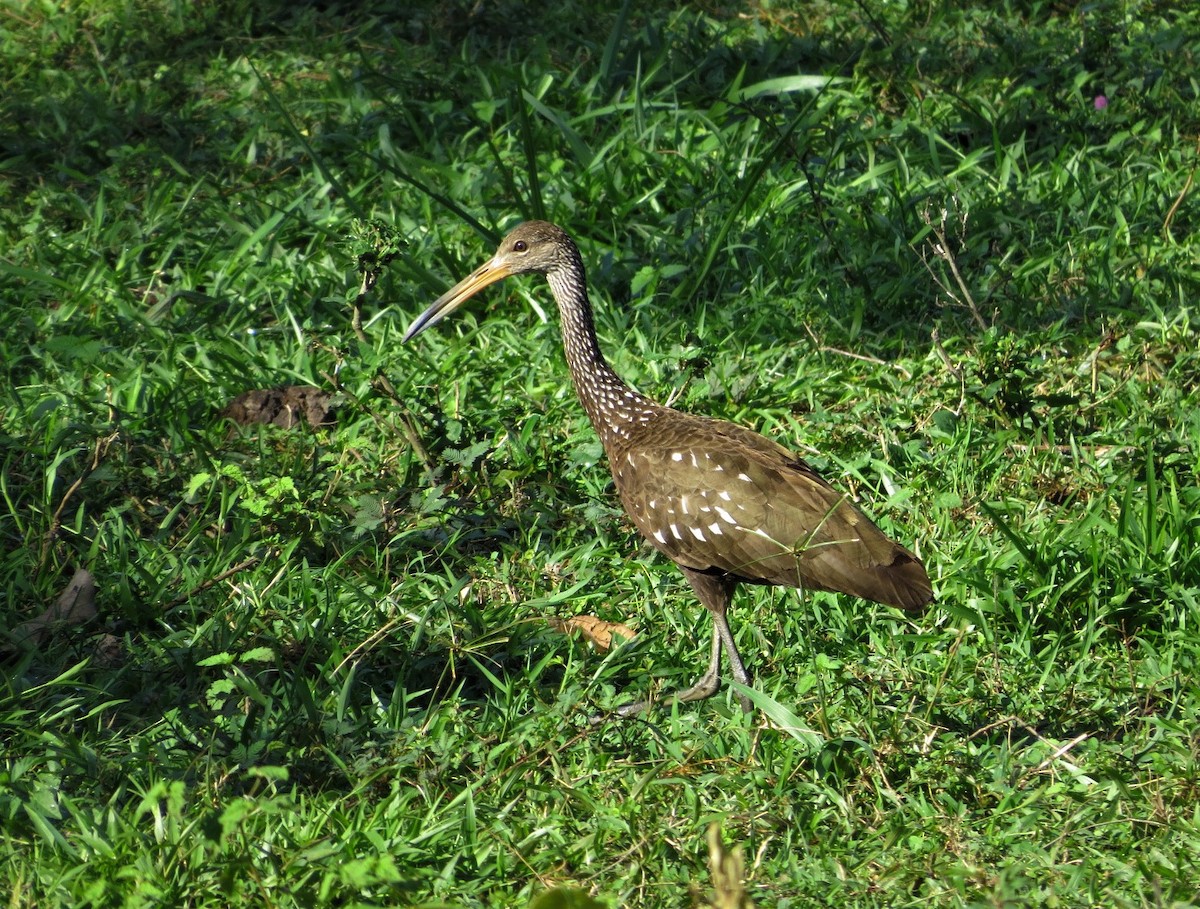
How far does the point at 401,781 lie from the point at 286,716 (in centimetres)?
42

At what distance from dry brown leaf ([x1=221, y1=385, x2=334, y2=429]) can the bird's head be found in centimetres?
52

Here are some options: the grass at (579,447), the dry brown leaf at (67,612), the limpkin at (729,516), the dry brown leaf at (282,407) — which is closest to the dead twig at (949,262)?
the grass at (579,447)

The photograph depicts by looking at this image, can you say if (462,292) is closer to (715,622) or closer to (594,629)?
(594,629)

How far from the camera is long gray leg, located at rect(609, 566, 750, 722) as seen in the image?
15.6 feet

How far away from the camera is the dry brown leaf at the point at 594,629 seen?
5.07m

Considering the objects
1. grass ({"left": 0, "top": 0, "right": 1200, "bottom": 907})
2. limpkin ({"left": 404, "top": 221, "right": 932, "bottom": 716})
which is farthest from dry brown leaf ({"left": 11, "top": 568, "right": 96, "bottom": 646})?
limpkin ({"left": 404, "top": 221, "right": 932, "bottom": 716})

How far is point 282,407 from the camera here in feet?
19.9

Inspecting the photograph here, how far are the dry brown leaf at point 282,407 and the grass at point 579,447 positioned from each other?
0.26 ft

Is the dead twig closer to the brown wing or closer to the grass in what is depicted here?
the grass

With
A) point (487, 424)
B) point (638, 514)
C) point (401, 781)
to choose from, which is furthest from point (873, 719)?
point (487, 424)

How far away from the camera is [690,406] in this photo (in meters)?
6.16

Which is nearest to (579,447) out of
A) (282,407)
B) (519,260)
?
(519,260)

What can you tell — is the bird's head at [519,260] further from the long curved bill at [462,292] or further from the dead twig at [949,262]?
the dead twig at [949,262]

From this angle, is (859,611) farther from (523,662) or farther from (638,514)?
(523,662)
